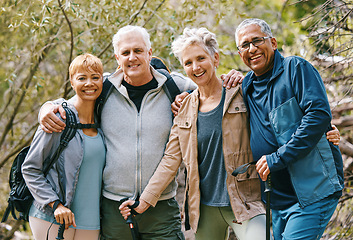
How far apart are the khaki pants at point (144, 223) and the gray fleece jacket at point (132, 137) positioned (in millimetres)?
88

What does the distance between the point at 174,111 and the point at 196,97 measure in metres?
0.22

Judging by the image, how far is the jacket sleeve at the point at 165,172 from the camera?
2943 mm

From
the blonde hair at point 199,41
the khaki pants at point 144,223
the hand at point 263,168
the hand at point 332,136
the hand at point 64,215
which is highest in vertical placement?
the blonde hair at point 199,41

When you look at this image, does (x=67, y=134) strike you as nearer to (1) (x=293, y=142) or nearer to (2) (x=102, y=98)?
(2) (x=102, y=98)

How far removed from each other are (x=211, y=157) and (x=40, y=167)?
3.86 ft

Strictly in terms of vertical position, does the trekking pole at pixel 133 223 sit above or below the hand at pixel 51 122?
below

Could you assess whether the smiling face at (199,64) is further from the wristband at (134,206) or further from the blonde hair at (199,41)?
the wristband at (134,206)

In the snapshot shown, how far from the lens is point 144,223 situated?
122 inches

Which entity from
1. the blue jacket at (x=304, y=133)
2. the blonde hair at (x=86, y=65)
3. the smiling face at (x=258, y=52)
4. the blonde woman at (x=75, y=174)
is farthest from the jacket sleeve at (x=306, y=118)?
the blonde hair at (x=86, y=65)

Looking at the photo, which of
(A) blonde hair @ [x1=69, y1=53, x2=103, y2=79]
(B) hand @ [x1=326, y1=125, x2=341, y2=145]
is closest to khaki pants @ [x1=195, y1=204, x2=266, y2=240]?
(B) hand @ [x1=326, y1=125, x2=341, y2=145]

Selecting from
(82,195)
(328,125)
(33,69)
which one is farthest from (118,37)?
(33,69)

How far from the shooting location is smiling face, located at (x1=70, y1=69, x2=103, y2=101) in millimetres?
3002

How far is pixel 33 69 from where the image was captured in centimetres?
566

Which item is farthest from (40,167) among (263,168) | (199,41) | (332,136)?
(332,136)
